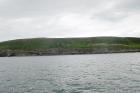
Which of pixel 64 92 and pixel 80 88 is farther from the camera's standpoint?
pixel 80 88

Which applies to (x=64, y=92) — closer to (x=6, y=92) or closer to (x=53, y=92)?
(x=53, y=92)

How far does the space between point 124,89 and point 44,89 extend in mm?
12840

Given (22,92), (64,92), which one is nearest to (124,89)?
(64,92)

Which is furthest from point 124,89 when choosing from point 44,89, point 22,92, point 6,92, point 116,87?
point 6,92

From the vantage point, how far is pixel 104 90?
3434 cm

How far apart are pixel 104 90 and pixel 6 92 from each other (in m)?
15.4

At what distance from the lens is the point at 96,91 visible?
33875 mm

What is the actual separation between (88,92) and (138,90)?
745 cm

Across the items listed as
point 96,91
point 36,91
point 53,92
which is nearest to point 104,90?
point 96,91

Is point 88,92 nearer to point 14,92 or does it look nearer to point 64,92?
point 64,92

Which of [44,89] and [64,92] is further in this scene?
[44,89]

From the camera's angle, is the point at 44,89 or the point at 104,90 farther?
the point at 44,89

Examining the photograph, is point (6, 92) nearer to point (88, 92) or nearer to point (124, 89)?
point (88, 92)

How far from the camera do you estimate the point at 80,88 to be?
1441 inches
